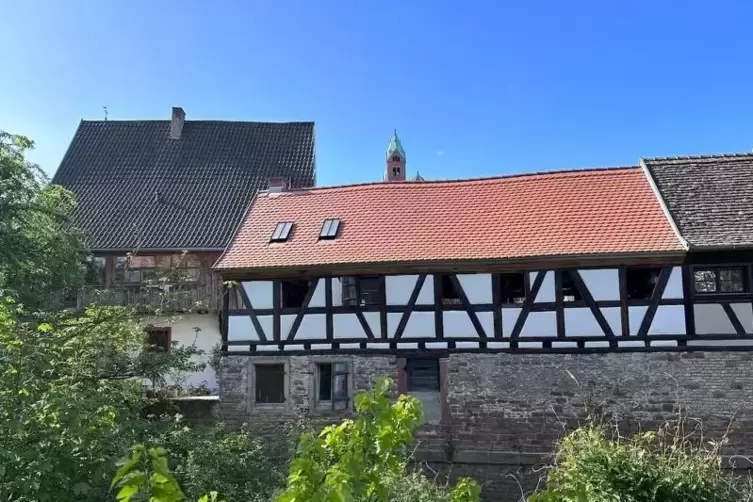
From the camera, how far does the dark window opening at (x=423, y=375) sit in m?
11.5

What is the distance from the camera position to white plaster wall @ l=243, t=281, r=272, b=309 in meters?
12.2

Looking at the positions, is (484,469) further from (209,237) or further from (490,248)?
(209,237)

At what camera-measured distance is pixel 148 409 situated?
1150 cm

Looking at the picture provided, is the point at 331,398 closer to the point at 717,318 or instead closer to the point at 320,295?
the point at 320,295

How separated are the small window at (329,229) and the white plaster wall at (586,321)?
16.4ft

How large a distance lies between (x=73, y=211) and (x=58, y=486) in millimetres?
14608

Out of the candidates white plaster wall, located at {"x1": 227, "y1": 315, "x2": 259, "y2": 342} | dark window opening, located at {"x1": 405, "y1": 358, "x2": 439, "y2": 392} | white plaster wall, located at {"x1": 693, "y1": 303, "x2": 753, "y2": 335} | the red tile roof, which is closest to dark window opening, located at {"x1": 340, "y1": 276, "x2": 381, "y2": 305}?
the red tile roof

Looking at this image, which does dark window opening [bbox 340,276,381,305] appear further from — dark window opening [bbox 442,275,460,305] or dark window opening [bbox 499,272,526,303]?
dark window opening [bbox 499,272,526,303]

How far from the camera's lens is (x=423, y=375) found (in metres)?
11.5

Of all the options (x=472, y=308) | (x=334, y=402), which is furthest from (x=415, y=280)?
(x=334, y=402)

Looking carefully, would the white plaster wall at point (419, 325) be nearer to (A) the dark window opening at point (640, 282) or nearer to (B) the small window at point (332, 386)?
(B) the small window at point (332, 386)

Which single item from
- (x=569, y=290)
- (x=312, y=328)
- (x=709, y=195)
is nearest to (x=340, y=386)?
(x=312, y=328)

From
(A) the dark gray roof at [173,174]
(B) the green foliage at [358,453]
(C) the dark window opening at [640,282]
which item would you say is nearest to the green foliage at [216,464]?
(B) the green foliage at [358,453]

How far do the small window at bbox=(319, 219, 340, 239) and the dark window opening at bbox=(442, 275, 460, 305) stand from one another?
2.63 metres
